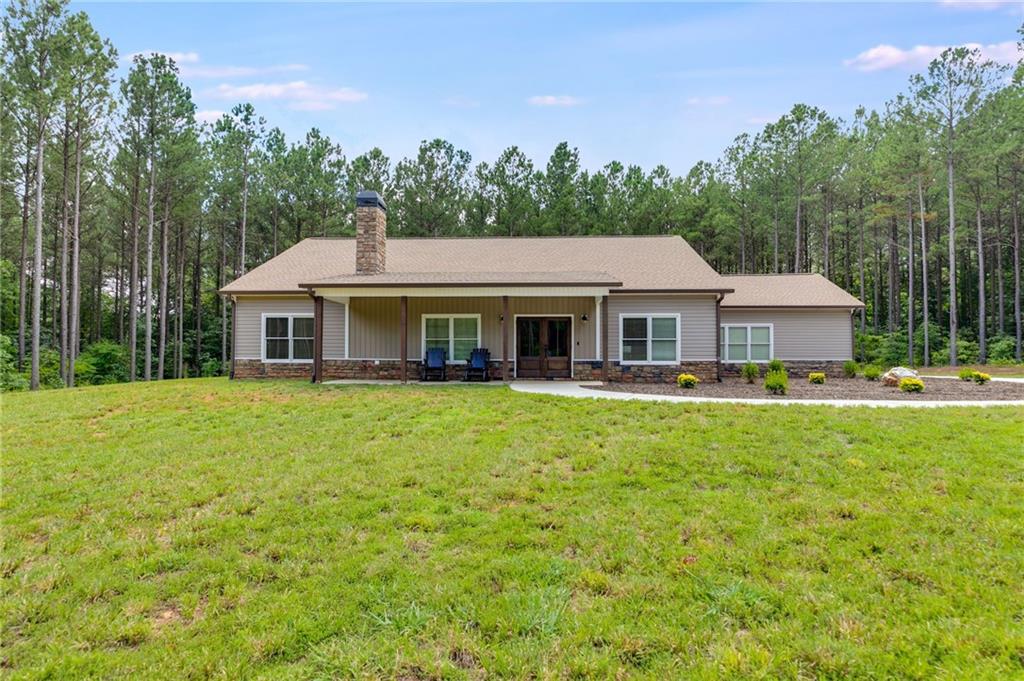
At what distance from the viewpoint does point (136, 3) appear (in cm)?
795

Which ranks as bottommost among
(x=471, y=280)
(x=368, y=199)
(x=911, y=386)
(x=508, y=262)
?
(x=911, y=386)

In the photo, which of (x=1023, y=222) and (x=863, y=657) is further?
(x=1023, y=222)

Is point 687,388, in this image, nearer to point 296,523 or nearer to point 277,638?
point 296,523

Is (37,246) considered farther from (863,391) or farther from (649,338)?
(863,391)

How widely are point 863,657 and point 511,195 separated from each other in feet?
76.1

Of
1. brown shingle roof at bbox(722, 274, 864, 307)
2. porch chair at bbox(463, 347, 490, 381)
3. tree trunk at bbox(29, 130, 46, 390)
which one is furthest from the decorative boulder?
tree trunk at bbox(29, 130, 46, 390)

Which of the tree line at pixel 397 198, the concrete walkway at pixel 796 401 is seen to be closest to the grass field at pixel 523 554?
the concrete walkway at pixel 796 401

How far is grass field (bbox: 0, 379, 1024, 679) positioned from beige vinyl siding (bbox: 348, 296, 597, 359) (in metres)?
7.27

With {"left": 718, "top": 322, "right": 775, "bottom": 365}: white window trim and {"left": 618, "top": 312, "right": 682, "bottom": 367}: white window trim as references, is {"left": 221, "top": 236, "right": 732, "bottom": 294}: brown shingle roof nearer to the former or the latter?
{"left": 618, "top": 312, "right": 682, "bottom": 367}: white window trim

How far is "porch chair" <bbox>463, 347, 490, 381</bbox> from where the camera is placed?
12219mm

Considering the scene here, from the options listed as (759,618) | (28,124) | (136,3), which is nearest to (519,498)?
(759,618)

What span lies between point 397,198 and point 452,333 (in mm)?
13178

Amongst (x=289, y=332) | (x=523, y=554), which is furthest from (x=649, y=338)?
(x=523, y=554)

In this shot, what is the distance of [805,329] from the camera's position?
1479cm
